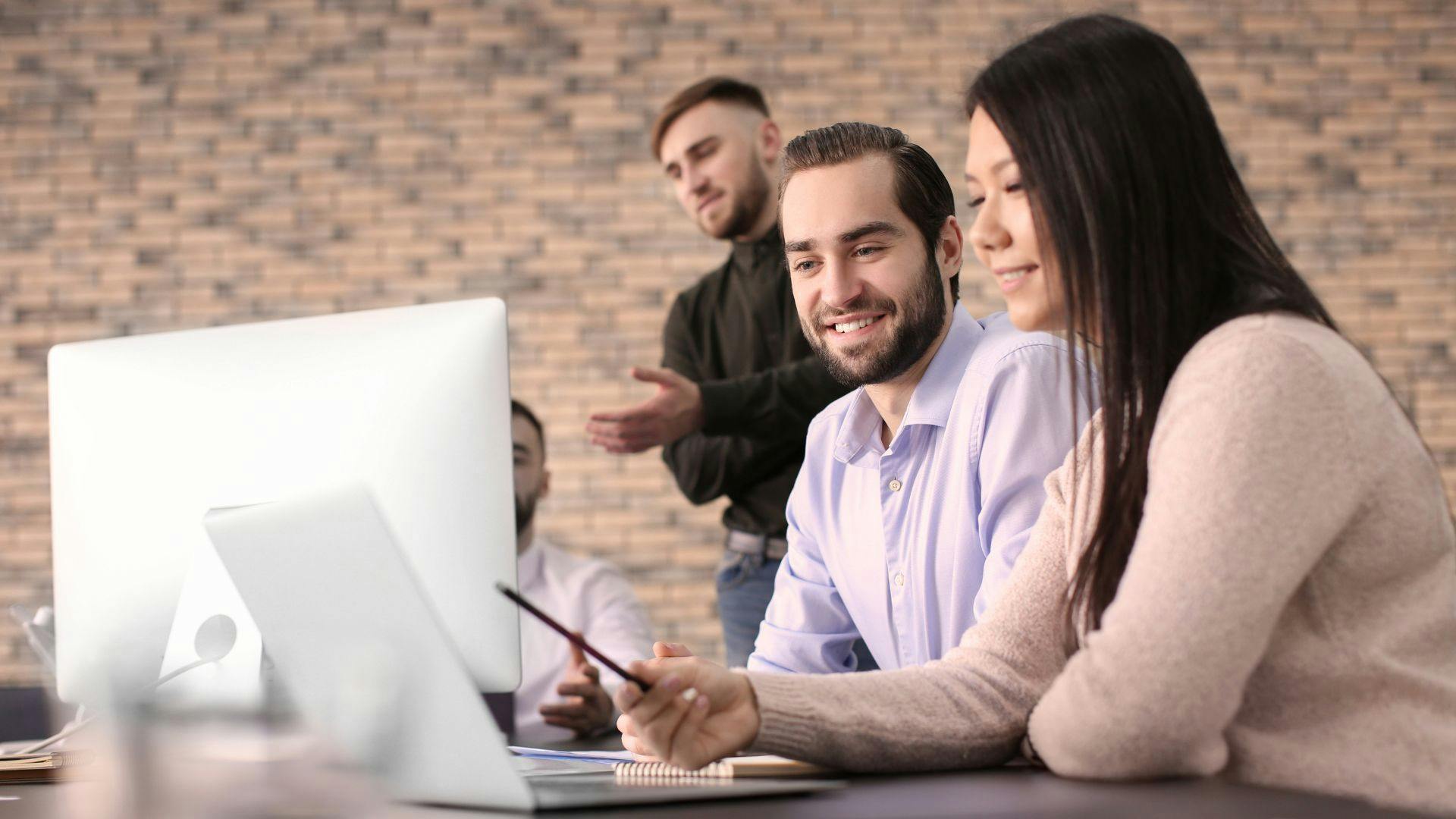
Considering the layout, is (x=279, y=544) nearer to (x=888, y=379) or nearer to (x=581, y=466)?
(x=888, y=379)

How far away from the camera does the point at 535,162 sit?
516 centimetres

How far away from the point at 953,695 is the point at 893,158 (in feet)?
3.43

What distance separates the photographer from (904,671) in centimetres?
113

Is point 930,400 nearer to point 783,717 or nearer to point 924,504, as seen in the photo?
point 924,504

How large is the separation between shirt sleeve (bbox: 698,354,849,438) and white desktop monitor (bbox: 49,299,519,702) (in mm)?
1472

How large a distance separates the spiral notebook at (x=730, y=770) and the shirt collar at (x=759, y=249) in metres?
2.06

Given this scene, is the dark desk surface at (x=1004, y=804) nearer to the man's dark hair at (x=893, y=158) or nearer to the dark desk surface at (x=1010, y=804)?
the dark desk surface at (x=1010, y=804)

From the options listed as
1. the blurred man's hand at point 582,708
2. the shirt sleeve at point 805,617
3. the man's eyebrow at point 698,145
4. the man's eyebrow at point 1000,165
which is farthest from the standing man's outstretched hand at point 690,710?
the man's eyebrow at point 698,145

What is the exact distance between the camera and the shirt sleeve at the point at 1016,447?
155 cm

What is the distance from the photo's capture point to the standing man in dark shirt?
2686mm

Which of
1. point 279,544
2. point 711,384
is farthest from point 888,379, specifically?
point 279,544

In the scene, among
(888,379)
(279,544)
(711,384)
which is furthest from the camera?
(711,384)

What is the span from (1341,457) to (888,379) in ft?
3.35

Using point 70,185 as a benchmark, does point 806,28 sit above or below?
above
